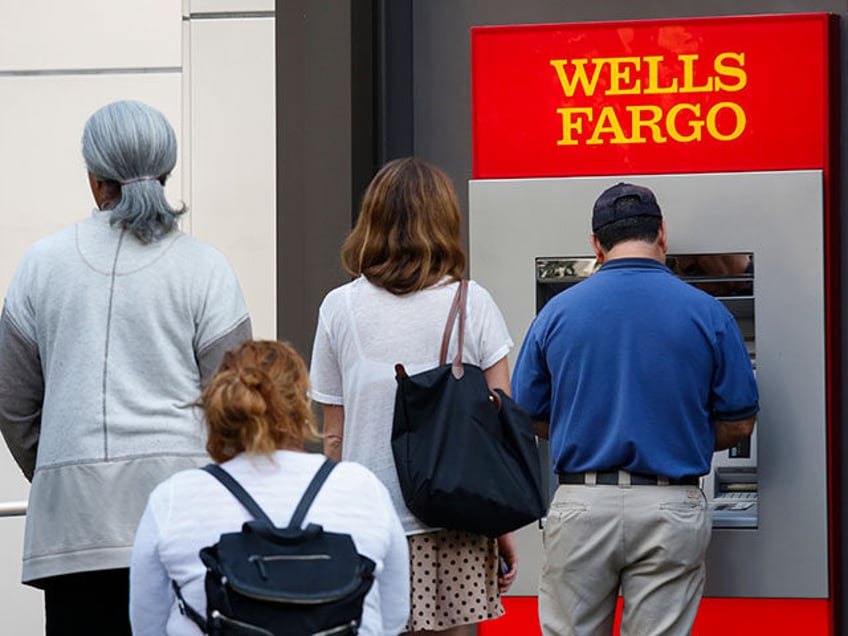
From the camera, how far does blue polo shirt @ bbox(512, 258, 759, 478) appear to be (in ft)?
12.1

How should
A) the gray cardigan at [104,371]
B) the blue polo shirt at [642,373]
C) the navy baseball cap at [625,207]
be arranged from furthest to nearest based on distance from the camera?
the navy baseball cap at [625,207] → the blue polo shirt at [642,373] → the gray cardigan at [104,371]

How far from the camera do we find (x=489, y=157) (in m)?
4.34

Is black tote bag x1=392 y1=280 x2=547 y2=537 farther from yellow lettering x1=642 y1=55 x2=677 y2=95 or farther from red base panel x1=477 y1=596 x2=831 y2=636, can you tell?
yellow lettering x1=642 y1=55 x2=677 y2=95

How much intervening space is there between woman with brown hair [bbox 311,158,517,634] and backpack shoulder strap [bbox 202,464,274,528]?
0.76 metres

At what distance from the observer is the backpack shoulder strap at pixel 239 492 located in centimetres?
252

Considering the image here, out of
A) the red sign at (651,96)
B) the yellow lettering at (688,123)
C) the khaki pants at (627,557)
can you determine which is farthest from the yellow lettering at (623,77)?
the khaki pants at (627,557)

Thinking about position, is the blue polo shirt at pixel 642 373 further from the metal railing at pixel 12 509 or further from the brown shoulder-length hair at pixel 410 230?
the metal railing at pixel 12 509

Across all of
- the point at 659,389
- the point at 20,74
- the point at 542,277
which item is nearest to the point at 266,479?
the point at 659,389

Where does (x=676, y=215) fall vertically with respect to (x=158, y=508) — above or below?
above

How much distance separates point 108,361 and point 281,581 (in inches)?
30.8

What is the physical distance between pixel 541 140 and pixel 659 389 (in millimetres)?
926

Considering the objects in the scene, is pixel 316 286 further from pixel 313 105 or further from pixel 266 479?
pixel 266 479

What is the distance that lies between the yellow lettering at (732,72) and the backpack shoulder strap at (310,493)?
2.05m

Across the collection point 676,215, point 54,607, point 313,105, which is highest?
point 313,105
